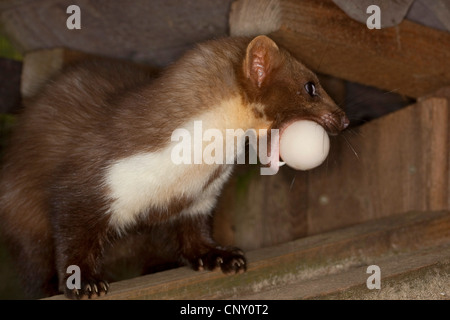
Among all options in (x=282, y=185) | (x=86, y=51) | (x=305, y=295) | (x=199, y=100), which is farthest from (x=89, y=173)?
(x=282, y=185)

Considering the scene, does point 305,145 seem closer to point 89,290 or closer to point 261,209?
point 89,290

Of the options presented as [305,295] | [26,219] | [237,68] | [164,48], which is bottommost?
[305,295]

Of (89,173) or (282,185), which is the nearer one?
(89,173)

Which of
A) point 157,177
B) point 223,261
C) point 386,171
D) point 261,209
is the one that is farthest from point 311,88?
point 261,209

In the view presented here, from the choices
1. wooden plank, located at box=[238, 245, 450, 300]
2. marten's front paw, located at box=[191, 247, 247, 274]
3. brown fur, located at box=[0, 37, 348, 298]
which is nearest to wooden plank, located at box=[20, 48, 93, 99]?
brown fur, located at box=[0, 37, 348, 298]

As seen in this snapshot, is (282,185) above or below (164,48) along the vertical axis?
below

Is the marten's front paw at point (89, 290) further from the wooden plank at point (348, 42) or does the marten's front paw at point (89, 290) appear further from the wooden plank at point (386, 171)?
the wooden plank at point (386, 171)

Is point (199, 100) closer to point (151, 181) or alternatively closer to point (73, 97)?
point (151, 181)
